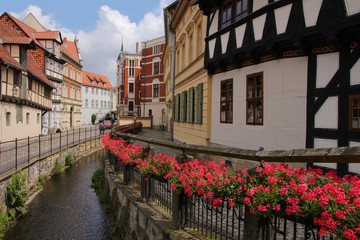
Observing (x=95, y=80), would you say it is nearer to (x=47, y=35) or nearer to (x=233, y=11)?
(x=47, y=35)

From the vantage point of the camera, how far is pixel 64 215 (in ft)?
32.4

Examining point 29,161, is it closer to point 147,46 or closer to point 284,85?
point 284,85

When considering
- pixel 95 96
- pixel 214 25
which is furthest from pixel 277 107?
pixel 95 96

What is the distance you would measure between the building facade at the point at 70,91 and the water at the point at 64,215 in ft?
91.9

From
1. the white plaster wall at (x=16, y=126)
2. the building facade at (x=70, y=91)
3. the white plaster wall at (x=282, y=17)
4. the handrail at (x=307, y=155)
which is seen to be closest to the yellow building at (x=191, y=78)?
the white plaster wall at (x=282, y=17)

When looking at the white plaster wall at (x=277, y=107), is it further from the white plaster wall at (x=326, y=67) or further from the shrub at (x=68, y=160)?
the shrub at (x=68, y=160)

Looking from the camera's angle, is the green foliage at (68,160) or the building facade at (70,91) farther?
the building facade at (70,91)

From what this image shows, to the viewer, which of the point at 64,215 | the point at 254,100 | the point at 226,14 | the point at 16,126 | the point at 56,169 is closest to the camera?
the point at 254,100

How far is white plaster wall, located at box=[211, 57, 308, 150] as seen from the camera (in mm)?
7520

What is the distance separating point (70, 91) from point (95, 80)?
98.8ft

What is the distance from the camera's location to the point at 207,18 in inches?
469

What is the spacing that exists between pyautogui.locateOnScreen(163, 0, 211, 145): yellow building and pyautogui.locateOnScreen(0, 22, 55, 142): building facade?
10.6 metres

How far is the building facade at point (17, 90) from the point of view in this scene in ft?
61.6

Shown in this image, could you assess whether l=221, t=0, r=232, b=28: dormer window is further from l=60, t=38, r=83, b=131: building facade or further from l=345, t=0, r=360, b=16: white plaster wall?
l=60, t=38, r=83, b=131: building facade
